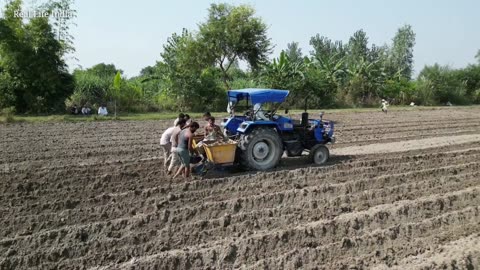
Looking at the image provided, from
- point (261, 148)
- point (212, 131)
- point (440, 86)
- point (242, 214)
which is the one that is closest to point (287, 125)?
point (261, 148)

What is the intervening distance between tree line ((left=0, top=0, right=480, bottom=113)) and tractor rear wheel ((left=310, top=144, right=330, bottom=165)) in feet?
16.0

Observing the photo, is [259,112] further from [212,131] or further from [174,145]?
[174,145]

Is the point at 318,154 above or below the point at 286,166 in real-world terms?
above

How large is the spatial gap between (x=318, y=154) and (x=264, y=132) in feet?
5.11

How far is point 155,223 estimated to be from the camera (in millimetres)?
6047

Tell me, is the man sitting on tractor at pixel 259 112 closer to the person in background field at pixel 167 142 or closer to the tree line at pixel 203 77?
the person in background field at pixel 167 142

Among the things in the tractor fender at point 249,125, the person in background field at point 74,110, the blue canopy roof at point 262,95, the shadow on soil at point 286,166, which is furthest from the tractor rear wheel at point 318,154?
the person in background field at point 74,110

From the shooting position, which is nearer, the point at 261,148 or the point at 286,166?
the point at 261,148

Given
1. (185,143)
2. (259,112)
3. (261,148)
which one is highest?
(259,112)

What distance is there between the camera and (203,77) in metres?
25.5

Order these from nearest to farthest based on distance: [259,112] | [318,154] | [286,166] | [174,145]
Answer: [174,145]
[259,112]
[286,166]
[318,154]

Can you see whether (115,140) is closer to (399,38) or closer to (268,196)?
(268,196)

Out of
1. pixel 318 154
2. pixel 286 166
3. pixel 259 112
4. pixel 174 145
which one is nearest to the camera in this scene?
pixel 174 145

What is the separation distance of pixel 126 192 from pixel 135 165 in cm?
234
